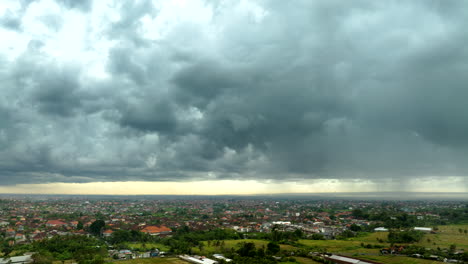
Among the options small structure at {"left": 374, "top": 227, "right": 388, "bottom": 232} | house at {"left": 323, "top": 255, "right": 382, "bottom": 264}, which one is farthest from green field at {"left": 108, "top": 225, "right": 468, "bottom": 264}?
small structure at {"left": 374, "top": 227, "right": 388, "bottom": 232}

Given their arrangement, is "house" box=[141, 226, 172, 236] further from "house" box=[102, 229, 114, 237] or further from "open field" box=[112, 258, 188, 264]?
"open field" box=[112, 258, 188, 264]

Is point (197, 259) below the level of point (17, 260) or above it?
below

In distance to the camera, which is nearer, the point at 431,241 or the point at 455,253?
the point at 455,253

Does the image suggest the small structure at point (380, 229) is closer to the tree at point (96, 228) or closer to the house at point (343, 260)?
the house at point (343, 260)

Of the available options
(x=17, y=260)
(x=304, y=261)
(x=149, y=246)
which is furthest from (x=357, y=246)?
(x=17, y=260)

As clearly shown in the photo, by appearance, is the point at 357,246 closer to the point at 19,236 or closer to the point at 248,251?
the point at 248,251

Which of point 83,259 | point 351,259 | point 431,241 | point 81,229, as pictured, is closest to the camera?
point 83,259

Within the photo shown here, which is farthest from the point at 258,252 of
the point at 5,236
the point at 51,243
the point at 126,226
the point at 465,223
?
the point at 465,223

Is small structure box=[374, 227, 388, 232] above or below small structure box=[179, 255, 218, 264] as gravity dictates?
below

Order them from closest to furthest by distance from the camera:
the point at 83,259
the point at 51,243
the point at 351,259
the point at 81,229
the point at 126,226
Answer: the point at 83,259, the point at 351,259, the point at 51,243, the point at 81,229, the point at 126,226

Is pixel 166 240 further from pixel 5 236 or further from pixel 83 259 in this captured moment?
pixel 5 236

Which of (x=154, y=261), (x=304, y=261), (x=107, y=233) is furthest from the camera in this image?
(x=107, y=233)
